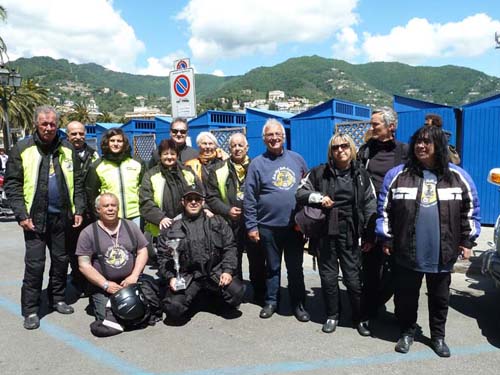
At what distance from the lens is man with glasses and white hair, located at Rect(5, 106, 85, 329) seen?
13.4 ft

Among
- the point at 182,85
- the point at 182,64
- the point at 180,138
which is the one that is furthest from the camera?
the point at 182,64

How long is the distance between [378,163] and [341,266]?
3.25ft

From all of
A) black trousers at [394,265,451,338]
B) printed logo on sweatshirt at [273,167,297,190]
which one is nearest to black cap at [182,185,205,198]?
printed logo on sweatshirt at [273,167,297,190]

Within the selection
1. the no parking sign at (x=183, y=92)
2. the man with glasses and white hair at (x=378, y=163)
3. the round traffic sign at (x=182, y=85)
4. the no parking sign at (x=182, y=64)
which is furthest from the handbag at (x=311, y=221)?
the no parking sign at (x=182, y=64)

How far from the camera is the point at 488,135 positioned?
751 centimetres

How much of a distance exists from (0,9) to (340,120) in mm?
16557

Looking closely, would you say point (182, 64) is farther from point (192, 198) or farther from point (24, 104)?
point (24, 104)

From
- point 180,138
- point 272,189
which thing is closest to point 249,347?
point 272,189

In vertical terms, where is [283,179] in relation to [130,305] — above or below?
above

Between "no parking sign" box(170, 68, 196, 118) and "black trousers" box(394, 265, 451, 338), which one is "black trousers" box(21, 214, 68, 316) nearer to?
"black trousers" box(394, 265, 451, 338)

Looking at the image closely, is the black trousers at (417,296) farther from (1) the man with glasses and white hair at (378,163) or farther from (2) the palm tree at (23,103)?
(2) the palm tree at (23,103)

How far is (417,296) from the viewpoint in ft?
11.3

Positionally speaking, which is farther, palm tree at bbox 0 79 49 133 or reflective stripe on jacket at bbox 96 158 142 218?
palm tree at bbox 0 79 49 133

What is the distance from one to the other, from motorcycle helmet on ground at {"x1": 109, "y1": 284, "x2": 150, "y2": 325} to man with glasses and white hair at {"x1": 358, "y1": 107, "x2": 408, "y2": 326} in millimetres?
2038
